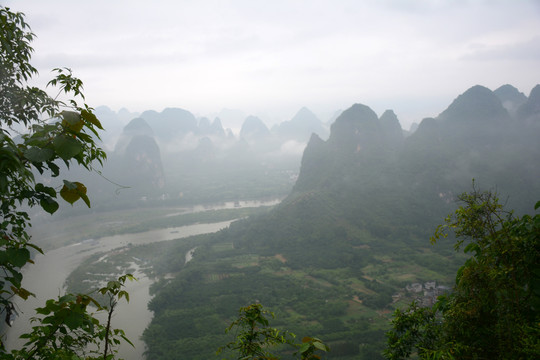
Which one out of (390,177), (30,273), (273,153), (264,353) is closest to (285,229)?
(390,177)

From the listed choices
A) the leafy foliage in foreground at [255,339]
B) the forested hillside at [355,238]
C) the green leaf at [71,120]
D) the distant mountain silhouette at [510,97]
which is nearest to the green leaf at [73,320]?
the leafy foliage in foreground at [255,339]

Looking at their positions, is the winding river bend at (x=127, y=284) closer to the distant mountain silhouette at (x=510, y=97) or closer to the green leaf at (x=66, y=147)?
the green leaf at (x=66, y=147)

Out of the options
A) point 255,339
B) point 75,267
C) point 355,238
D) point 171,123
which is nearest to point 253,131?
point 171,123

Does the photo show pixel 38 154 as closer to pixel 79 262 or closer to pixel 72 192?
pixel 72 192

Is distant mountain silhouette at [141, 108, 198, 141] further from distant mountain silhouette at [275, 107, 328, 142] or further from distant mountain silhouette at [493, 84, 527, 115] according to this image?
distant mountain silhouette at [493, 84, 527, 115]

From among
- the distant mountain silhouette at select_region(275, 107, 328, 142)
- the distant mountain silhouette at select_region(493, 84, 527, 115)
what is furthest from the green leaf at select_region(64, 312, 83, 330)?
the distant mountain silhouette at select_region(275, 107, 328, 142)

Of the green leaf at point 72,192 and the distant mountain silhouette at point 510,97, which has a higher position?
the distant mountain silhouette at point 510,97
